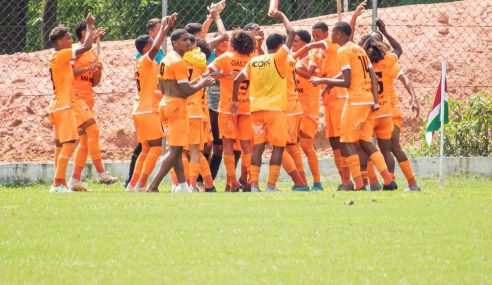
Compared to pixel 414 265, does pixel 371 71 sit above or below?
above

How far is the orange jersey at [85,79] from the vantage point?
18.5 meters

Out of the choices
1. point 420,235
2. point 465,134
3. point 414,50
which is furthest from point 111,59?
point 420,235

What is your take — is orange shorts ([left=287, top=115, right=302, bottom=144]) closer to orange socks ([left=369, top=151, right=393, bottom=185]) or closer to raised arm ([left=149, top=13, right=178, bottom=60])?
orange socks ([left=369, top=151, right=393, bottom=185])

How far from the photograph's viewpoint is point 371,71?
17.0m

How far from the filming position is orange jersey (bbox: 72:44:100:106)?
18.5 metres

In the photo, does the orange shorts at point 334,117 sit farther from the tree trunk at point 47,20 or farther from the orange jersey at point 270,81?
the tree trunk at point 47,20

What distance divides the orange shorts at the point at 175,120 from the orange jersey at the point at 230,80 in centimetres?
158

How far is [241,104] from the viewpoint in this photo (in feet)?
60.2

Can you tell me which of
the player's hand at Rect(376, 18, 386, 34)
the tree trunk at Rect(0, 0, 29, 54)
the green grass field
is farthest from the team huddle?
the tree trunk at Rect(0, 0, 29, 54)

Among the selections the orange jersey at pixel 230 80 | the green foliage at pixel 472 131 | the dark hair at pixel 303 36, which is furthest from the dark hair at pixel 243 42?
the green foliage at pixel 472 131

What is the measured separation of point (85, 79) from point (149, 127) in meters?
1.46

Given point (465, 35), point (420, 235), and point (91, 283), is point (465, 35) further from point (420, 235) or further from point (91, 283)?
point (91, 283)

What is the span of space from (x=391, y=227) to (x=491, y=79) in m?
12.6

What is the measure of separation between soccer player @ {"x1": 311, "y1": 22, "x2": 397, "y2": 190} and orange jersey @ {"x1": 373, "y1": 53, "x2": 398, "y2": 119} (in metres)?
0.54
